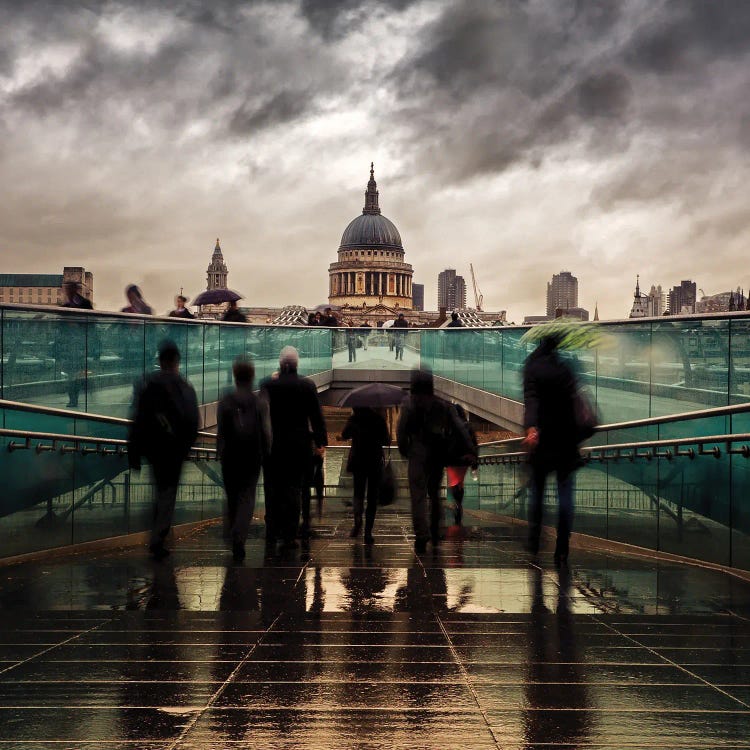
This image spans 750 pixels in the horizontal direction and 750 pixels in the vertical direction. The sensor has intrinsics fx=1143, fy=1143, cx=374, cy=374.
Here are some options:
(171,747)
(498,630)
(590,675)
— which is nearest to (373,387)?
(498,630)

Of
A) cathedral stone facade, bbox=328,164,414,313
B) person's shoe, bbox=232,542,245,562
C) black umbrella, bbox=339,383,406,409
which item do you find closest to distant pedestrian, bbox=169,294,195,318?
black umbrella, bbox=339,383,406,409

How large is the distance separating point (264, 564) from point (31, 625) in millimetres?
2916

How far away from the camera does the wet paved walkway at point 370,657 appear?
3816 mm

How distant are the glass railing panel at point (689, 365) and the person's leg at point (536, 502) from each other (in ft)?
5.76

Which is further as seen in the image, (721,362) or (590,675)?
(721,362)

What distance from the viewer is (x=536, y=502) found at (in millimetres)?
8734

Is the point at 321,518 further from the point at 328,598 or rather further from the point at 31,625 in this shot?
the point at 31,625

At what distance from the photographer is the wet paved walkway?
150 inches

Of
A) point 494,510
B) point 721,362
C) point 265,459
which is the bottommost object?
point 494,510

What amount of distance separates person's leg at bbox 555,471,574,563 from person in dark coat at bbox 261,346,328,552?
6.77ft

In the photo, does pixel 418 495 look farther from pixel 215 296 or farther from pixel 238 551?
pixel 215 296

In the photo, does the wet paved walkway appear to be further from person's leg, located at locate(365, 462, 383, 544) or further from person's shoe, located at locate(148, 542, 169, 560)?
person's leg, located at locate(365, 462, 383, 544)

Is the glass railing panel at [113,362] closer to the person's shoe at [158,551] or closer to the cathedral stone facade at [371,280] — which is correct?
the person's shoe at [158,551]

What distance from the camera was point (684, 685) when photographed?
14.8ft
